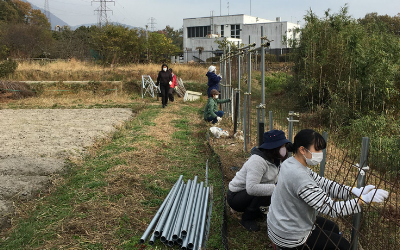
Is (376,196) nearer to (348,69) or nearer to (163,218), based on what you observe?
(163,218)

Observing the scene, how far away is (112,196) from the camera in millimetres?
4602

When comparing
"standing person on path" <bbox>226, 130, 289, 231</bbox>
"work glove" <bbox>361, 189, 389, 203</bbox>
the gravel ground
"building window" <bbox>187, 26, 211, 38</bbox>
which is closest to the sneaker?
"standing person on path" <bbox>226, 130, 289, 231</bbox>

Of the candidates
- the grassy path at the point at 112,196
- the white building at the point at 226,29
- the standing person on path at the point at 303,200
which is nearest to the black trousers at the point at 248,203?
the grassy path at the point at 112,196

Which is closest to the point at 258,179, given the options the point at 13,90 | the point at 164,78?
the point at 164,78

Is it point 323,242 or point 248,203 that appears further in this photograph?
point 248,203

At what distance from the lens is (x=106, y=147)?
24.1 ft

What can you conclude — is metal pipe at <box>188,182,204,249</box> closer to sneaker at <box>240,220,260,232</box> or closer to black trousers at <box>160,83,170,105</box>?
sneaker at <box>240,220,260,232</box>

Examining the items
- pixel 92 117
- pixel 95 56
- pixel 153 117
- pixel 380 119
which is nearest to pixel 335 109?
pixel 380 119

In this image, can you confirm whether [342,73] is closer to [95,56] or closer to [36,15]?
[95,56]

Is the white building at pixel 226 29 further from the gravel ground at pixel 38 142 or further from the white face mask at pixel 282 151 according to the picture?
the white face mask at pixel 282 151

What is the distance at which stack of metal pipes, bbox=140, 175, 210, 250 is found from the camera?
133 inches

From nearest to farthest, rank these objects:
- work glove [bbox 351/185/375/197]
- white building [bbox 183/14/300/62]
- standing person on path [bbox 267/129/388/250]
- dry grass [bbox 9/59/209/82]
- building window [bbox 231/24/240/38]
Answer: work glove [bbox 351/185/375/197] < standing person on path [bbox 267/129/388/250] < dry grass [bbox 9/59/209/82] < white building [bbox 183/14/300/62] < building window [bbox 231/24/240/38]

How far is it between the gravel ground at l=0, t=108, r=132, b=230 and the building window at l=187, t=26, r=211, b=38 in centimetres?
3931

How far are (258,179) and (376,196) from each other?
142 centimetres
